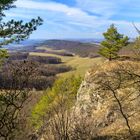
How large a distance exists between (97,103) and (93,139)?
14.3 m

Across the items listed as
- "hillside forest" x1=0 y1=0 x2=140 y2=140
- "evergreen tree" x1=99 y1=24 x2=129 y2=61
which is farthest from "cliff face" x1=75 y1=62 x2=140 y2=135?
"evergreen tree" x1=99 y1=24 x2=129 y2=61

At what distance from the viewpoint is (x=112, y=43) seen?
56.1 m

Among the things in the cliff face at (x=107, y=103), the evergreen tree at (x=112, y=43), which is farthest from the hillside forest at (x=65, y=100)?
the evergreen tree at (x=112, y=43)

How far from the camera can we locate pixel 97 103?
3644cm

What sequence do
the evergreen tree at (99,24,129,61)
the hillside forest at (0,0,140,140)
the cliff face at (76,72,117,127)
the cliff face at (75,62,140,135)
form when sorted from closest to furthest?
1. the hillside forest at (0,0,140,140)
2. the cliff face at (75,62,140,135)
3. the cliff face at (76,72,117,127)
4. the evergreen tree at (99,24,129,61)

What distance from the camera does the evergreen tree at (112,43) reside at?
54469mm

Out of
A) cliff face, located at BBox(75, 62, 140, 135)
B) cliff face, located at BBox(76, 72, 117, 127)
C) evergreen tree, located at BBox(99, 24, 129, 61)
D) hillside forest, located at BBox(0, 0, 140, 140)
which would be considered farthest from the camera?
evergreen tree, located at BBox(99, 24, 129, 61)

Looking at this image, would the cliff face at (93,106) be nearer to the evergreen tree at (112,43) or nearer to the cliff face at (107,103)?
the cliff face at (107,103)

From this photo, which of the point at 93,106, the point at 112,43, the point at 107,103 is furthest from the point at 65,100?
the point at 112,43

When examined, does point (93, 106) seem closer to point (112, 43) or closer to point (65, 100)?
point (65, 100)

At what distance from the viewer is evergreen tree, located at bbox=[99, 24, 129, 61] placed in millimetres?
54469

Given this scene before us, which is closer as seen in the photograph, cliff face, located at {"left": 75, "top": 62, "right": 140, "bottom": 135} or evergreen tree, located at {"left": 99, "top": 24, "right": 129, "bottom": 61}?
cliff face, located at {"left": 75, "top": 62, "right": 140, "bottom": 135}

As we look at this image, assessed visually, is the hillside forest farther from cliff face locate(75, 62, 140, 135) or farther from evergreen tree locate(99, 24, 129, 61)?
evergreen tree locate(99, 24, 129, 61)

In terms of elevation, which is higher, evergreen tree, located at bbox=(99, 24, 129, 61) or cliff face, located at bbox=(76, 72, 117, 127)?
evergreen tree, located at bbox=(99, 24, 129, 61)
